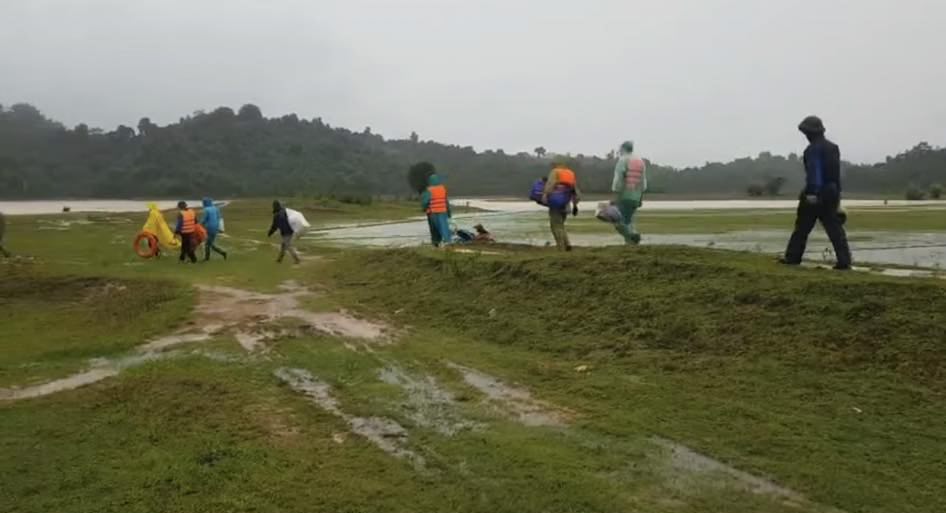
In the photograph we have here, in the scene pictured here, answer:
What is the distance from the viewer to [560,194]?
13586 millimetres

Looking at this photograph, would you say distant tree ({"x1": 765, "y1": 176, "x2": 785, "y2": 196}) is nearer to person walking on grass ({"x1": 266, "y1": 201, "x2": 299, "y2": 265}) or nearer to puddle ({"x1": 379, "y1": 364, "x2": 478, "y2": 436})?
person walking on grass ({"x1": 266, "y1": 201, "x2": 299, "y2": 265})

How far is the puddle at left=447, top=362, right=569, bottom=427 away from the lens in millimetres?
6473

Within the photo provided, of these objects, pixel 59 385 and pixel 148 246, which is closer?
pixel 59 385

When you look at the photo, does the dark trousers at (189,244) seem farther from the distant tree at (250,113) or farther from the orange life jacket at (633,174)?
the distant tree at (250,113)

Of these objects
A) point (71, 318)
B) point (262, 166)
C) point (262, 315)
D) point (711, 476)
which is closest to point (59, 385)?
point (262, 315)

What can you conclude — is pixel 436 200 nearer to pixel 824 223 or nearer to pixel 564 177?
pixel 564 177

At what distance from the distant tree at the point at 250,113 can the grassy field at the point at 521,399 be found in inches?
5172

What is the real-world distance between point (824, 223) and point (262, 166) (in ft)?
370

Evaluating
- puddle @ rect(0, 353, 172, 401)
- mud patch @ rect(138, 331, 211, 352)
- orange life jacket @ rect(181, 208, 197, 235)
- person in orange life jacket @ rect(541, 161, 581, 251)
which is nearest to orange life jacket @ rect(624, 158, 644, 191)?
person in orange life jacket @ rect(541, 161, 581, 251)

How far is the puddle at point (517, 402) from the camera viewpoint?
6.47 m

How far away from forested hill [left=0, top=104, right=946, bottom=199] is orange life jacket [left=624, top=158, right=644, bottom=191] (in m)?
77.6

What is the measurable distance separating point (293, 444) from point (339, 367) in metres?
2.56

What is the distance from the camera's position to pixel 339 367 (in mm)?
8578

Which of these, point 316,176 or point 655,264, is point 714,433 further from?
point 316,176
